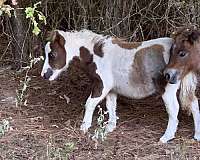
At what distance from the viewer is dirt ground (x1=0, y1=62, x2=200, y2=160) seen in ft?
15.0

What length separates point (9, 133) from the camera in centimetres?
506

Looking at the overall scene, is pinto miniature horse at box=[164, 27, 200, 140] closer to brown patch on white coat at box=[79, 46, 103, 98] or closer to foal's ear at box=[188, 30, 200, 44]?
foal's ear at box=[188, 30, 200, 44]

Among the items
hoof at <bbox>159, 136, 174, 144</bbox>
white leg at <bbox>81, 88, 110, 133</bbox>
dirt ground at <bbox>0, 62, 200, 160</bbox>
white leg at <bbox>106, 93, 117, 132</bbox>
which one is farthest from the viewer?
white leg at <bbox>106, 93, 117, 132</bbox>

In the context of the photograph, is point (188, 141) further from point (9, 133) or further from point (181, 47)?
point (9, 133)

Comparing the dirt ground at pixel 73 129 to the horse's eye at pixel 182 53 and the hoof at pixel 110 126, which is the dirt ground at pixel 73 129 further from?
the horse's eye at pixel 182 53

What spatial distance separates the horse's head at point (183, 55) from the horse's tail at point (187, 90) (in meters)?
0.13

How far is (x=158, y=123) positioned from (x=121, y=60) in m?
0.79

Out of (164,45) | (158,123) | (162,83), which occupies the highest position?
(164,45)

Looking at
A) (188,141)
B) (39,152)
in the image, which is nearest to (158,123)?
(188,141)

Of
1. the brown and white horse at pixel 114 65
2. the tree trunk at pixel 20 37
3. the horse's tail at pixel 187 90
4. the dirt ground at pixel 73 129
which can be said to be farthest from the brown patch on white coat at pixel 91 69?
the tree trunk at pixel 20 37

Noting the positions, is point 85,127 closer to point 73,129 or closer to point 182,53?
point 73,129

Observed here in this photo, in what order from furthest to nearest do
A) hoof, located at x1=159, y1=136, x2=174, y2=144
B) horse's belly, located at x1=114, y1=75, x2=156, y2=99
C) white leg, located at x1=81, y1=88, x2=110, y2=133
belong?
white leg, located at x1=81, y1=88, x2=110, y2=133, horse's belly, located at x1=114, y1=75, x2=156, y2=99, hoof, located at x1=159, y1=136, x2=174, y2=144

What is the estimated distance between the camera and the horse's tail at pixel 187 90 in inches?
196

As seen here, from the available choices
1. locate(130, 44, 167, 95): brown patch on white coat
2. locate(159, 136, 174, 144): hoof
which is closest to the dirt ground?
locate(159, 136, 174, 144): hoof
